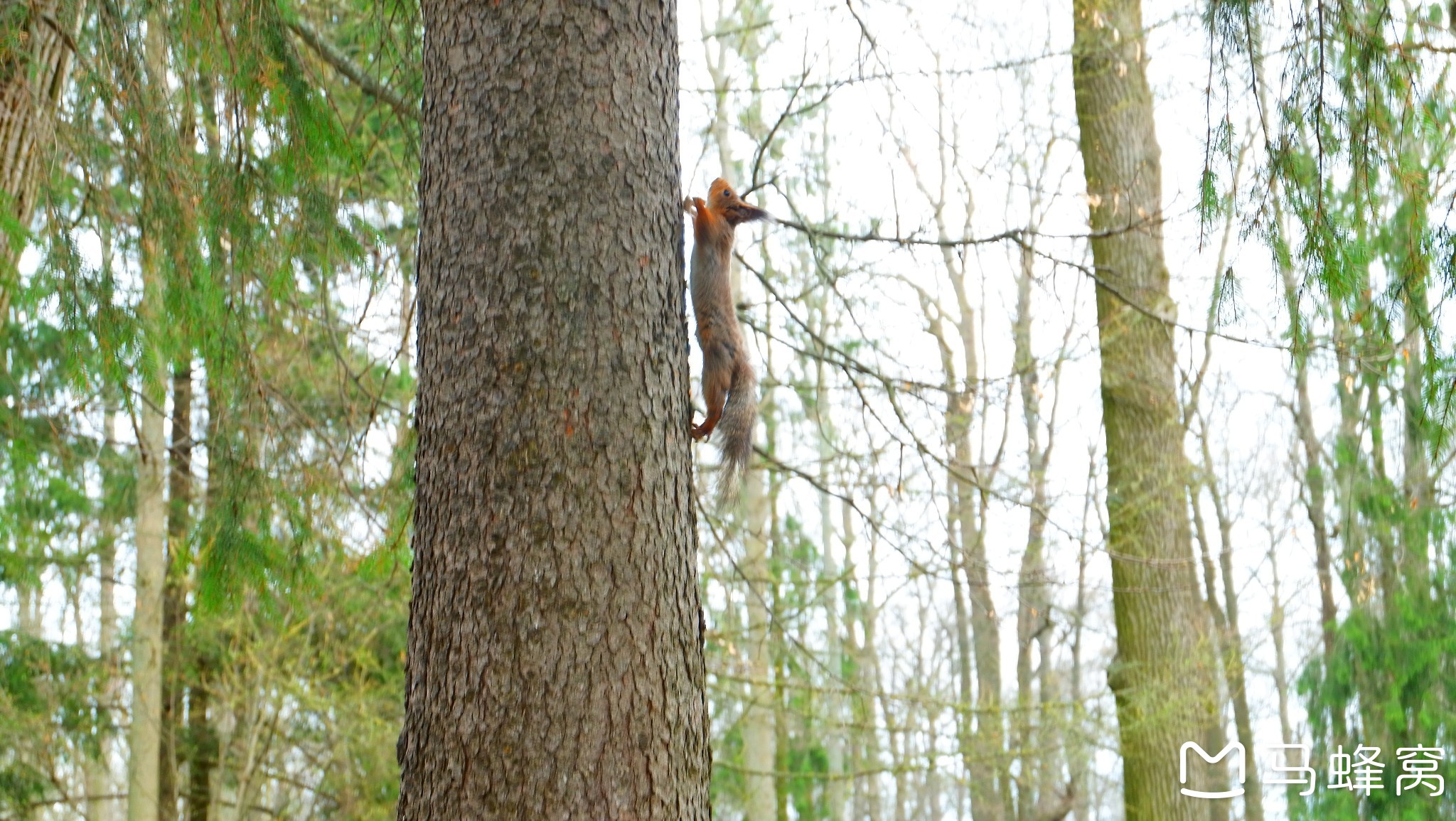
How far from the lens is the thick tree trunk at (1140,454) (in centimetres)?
643

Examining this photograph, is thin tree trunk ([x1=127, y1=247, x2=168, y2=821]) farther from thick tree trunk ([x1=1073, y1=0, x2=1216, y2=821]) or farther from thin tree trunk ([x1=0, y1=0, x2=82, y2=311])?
thick tree trunk ([x1=1073, y1=0, x2=1216, y2=821])

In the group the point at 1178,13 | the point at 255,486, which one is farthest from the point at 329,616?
the point at 1178,13

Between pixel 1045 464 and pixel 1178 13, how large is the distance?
20.0 ft

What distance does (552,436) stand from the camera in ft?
6.08

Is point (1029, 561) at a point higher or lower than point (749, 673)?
higher

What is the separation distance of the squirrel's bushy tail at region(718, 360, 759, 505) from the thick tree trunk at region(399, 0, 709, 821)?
0.83m

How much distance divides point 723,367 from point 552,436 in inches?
43.7

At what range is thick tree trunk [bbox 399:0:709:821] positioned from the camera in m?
1.77

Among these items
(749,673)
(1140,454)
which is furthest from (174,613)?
(1140,454)

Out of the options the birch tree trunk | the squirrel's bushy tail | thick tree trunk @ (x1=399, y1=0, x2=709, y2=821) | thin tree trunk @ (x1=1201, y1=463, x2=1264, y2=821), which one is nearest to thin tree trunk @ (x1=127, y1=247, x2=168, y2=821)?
the birch tree trunk

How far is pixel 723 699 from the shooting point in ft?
31.4

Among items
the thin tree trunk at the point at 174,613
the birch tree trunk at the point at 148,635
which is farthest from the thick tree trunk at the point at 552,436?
the thin tree trunk at the point at 174,613

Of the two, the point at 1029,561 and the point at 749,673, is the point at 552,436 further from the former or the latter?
the point at 1029,561

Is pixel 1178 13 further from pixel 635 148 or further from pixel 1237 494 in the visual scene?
pixel 1237 494
